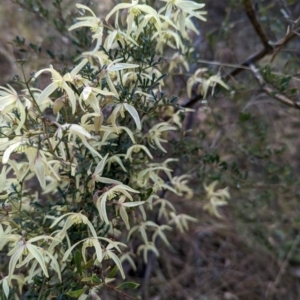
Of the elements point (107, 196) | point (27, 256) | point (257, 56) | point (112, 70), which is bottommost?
point (27, 256)

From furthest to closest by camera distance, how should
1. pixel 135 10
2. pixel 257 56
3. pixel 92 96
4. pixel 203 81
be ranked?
pixel 257 56 → pixel 203 81 → pixel 135 10 → pixel 92 96

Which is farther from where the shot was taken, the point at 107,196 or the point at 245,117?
the point at 245,117

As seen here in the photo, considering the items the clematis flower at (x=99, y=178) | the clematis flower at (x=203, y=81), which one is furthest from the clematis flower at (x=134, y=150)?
the clematis flower at (x=203, y=81)

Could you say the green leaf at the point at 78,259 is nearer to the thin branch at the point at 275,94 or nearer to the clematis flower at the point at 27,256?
the clematis flower at the point at 27,256

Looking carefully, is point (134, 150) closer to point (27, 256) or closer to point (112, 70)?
point (112, 70)

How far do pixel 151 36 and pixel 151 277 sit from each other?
1.34m

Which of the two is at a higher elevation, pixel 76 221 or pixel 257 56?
pixel 257 56

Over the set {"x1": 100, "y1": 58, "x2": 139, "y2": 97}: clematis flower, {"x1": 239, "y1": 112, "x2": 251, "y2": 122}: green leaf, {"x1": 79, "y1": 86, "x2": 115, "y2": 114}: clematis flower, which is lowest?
{"x1": 239, "y1": 112, "x2": 251, "y2": 122}: green leaf

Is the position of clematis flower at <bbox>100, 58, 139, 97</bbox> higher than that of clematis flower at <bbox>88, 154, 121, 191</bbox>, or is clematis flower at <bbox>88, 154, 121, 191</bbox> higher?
clematis flower at <bbox>100, 58, 139, 97</bbox>

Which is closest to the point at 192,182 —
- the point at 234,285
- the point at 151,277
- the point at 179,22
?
the point at 151,277

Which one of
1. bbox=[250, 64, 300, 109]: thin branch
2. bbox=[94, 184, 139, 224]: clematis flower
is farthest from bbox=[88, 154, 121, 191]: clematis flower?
bbox=[250, 64, 300, 109]: thin branch

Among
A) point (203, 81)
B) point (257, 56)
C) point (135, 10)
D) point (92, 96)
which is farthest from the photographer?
point (257, 56)

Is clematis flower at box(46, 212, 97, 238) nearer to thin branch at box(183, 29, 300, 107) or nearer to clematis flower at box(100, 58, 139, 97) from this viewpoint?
clematis flower at box(100, 58, 139, 97)

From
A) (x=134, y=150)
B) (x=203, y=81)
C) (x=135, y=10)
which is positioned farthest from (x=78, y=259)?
(x=203, y=81)
